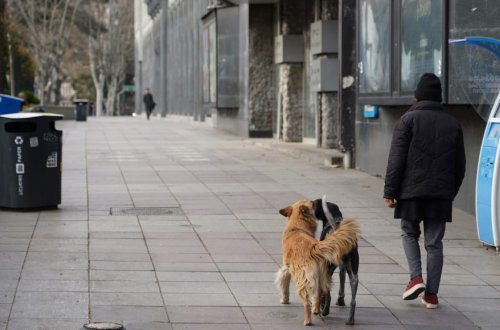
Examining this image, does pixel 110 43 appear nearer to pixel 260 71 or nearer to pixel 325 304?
pixel 260 71

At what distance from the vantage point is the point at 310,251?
22.2 ft

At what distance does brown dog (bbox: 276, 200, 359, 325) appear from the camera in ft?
21.9

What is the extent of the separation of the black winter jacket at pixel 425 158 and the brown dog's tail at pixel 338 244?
100cm

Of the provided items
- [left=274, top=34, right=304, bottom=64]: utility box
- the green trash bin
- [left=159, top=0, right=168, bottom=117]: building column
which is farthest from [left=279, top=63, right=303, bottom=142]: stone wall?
[left=159, top=0, right=168, bottom=117]: building column

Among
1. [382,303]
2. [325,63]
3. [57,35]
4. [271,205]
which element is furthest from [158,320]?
[57,35]

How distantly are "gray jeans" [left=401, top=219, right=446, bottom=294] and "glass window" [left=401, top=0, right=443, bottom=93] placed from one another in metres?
5.54

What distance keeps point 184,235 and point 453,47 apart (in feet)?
13.7

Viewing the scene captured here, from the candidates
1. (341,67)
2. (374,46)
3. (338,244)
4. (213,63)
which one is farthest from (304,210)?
(213,63)

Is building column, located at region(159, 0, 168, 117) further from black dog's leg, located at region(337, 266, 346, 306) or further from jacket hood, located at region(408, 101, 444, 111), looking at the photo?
black dog's leg, located at region(337, 266, 346, 306)

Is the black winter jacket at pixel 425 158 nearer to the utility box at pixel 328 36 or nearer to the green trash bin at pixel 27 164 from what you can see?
the green trash bin at pixel 27 164

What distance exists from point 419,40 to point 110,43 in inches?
2435

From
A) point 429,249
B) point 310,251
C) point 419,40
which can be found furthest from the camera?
point 419,40

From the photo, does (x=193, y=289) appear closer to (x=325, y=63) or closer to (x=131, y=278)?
(x=131, y=278)

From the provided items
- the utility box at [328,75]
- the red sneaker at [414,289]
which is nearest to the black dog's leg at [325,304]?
the red sneaker at [414,289]
